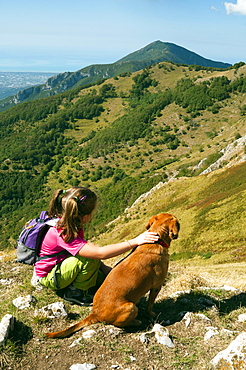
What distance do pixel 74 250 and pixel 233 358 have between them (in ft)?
11.4

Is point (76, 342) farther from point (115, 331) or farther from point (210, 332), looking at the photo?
point (210, 332)

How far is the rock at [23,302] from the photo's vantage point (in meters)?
6.62

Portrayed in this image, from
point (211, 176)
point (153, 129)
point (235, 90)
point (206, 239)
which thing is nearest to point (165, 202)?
point (211, 176)

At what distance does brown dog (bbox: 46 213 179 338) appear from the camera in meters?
5.75

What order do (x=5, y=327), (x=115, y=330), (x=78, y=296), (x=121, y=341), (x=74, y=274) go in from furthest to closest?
1. (x=78, y=296)
2. (x=74, y=274)
3. (x=115, y=330)
4. (x=121, y=341)
5. (x=5, y=327)

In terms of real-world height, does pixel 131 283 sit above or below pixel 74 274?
above

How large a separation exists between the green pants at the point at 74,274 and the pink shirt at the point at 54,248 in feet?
0.44

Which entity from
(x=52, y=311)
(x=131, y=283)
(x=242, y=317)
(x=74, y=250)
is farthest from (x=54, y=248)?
(x=242, y=317)

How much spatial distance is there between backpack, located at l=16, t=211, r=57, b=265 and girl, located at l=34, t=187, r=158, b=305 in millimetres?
153

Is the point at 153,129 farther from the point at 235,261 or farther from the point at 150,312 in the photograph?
the point at 150,312

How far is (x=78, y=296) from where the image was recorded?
7.05 m

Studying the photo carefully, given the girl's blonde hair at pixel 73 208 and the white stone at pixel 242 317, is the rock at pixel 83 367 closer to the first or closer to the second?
the girl's blonde hair at pixel 73 208

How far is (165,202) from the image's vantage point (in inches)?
2251

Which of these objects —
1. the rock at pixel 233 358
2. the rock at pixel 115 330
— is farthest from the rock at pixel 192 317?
the rock at pixel 233 358
